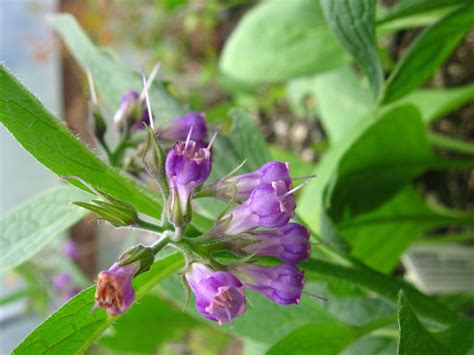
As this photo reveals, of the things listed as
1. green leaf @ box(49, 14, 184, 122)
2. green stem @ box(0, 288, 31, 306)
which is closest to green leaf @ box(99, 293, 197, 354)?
green stem @ box(0, 288, 31, 306)

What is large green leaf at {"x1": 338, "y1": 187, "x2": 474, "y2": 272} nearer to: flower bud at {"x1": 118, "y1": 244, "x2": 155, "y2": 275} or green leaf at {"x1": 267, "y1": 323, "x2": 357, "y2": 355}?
green leaf at {"x1": 267, "y1": 323, "x2": 357, "y2": 355}

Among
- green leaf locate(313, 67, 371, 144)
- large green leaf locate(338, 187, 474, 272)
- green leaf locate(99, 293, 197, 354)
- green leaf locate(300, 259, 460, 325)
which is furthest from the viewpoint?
green leaf locate(313, 67, 371, 144)

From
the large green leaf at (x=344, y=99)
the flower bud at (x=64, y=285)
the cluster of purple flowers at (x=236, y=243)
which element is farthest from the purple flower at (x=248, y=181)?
the flower bud at (x=64, y=285)

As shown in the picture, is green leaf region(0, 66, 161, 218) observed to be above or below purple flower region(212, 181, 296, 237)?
above

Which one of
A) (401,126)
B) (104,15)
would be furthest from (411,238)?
(104,15)

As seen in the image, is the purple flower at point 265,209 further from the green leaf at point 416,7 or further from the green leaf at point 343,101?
the green leaf at point 343,101

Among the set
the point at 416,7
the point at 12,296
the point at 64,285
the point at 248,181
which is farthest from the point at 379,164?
the point at 64,285
